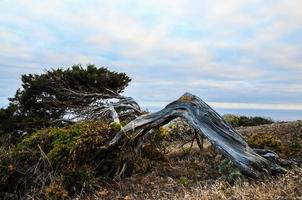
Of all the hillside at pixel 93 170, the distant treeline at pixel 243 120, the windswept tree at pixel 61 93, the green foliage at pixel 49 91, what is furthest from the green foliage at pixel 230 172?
the distant treeline at pixel 243 120

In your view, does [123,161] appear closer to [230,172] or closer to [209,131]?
[209,131]

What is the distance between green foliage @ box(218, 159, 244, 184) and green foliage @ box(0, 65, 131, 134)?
23.7ft

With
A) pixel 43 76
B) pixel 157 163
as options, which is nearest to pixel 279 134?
pixel 157 163

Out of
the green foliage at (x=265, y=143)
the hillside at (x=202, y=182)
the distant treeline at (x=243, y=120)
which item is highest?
the distant treeline at (x=243, y=120)

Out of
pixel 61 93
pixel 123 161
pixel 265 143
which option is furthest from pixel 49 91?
pixel 265 143

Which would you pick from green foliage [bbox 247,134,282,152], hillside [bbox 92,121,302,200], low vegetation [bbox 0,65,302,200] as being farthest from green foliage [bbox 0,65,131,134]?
green foliage [bbox 247,134,282,152]

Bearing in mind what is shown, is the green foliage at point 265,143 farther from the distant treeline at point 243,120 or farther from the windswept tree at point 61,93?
the distant treeline at point 243,120

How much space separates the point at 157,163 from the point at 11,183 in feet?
9.88

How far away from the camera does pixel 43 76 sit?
16.9m

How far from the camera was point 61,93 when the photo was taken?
14.3 metres

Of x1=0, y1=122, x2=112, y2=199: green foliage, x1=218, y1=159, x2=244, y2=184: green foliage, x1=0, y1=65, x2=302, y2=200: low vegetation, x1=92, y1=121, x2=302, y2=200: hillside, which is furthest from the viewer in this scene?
x1=0, y1=122, x2=112, y2=199: green foliage

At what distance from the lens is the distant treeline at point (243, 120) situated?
64.5ft

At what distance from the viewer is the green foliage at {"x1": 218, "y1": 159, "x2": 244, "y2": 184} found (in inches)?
297

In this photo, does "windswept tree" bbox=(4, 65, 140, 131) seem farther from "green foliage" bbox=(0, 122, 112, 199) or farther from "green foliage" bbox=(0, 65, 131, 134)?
"green foliage" bbox=(0, 122, 112, 199)
